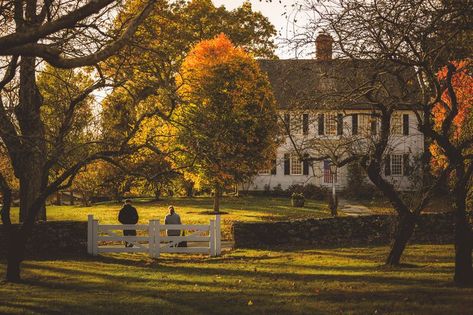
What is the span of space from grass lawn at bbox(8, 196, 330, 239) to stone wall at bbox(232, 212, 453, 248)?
5.07 meters

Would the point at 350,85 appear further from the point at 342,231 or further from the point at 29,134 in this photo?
the point at 29,134

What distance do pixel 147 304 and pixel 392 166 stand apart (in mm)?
46325

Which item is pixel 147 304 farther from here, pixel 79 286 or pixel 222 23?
pixel 222 23

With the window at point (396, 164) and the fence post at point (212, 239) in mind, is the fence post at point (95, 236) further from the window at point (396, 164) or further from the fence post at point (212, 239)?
the window at point (396, 164)

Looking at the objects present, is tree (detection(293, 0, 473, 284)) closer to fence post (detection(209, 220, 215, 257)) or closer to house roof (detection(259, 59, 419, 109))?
house roof (detection(259, 59, 419, 109))

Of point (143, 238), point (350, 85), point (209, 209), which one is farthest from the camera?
point (209, 209)

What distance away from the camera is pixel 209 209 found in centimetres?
4003

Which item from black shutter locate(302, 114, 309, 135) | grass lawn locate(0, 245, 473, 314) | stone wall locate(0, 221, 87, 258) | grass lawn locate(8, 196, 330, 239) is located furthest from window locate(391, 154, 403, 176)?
black shutter locate(302, 114, 309, 135)

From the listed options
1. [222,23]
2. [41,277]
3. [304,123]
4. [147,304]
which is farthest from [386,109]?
[222,23]

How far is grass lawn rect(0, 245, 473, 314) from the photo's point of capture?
36.8 ft

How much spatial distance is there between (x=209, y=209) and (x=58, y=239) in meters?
19.6

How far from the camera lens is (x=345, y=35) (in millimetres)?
13281

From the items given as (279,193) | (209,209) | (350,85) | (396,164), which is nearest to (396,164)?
(396,164)

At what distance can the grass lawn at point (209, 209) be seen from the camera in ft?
115
